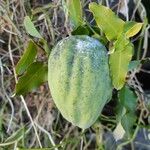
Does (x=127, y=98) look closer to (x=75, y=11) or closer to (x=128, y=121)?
(x=128, y=121)

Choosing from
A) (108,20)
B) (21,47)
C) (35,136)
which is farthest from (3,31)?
(108,20)

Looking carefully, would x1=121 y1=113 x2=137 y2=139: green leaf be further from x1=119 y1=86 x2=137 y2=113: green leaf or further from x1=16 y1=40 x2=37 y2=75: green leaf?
x1=16 y1=40 x2=37 y2=75: green leaf

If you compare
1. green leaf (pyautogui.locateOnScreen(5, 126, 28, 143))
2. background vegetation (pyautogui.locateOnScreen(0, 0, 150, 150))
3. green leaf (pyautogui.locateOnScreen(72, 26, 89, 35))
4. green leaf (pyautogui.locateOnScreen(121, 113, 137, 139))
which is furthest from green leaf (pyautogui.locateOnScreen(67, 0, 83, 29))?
green leaf (pyautogui.locateOnScreen(5, 126, 28, 143))

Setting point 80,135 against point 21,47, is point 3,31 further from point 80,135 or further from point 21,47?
point 80,135

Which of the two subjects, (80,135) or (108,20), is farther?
(80,135)

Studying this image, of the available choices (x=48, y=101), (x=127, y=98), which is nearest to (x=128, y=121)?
(x=127, y=98)
